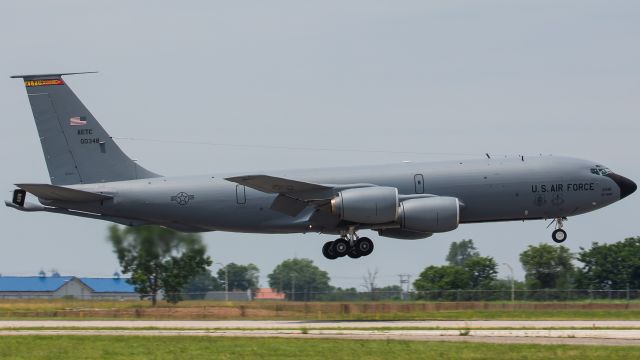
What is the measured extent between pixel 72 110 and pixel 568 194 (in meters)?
23.9

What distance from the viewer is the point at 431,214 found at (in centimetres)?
5281

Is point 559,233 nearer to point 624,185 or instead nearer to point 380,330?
point 624,185

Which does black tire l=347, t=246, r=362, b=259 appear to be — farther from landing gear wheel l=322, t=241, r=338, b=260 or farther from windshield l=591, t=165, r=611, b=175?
windshield l=591, t=165, r=611, b=175

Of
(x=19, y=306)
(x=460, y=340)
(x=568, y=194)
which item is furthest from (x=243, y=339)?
(x=19, y=306)

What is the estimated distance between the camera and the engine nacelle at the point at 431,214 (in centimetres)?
5281

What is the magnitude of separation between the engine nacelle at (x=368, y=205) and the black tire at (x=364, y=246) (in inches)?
106

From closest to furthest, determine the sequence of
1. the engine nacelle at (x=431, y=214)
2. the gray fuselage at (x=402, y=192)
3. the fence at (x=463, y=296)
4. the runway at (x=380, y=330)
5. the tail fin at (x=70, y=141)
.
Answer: the runway at (x=380, y=330), the engine nacelle at (x=431, y=214), the gray fuselage at (x=402, y=192), the tail fin at (x=70, y=141), the fence at (x=463, y=296)

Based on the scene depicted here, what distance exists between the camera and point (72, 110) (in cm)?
5759

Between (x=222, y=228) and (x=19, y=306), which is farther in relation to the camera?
(x=19, y=306)

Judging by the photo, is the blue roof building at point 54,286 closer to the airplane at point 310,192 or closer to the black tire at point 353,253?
the airplane at point 310,192

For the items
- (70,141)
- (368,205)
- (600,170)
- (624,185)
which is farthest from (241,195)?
(624,185)

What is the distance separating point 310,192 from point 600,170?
45.4 feet

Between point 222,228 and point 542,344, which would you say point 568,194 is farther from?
point 542,344

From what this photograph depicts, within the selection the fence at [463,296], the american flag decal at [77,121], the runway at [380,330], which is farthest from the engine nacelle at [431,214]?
the american flag decal at [77,121]
